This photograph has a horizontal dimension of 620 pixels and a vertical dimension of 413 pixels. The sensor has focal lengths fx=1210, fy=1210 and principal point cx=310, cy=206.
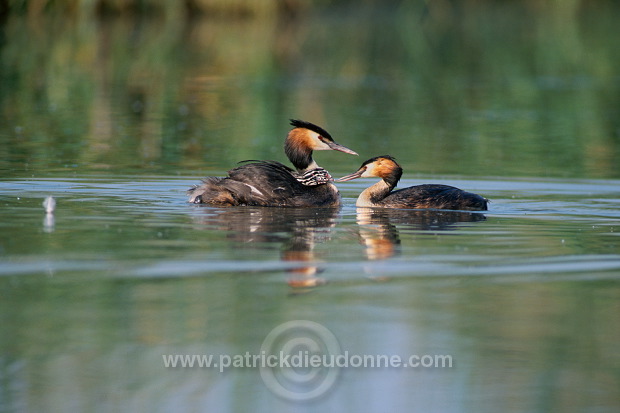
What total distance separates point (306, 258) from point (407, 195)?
3022 mm

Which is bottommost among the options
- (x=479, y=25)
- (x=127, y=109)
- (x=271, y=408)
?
(x=271, y=408)

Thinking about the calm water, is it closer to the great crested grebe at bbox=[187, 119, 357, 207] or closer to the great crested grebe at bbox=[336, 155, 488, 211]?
the great crested grebe at bbox=[336, 155, 488, 211]

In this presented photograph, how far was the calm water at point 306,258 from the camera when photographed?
5.18 m

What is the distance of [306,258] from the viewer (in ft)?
25.5

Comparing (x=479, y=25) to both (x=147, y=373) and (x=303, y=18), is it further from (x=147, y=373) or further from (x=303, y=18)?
(x=147, y=373)

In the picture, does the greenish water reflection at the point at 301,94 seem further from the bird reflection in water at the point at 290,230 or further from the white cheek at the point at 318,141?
the bird reflection in water at the point at 290,230

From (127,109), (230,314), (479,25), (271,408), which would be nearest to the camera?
(271,408)

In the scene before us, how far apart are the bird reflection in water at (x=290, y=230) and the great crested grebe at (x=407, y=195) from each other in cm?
47

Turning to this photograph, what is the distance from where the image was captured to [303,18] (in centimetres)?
4584

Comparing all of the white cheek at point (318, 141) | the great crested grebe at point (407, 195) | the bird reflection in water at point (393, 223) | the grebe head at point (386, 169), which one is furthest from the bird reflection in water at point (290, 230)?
the white cheek at point (318, 141)

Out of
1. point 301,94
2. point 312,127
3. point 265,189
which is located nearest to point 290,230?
point 265,189

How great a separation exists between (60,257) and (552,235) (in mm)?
3615

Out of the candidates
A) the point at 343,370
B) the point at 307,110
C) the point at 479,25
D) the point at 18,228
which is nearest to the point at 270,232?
the point at 18,228

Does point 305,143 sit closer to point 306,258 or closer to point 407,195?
point 407,195
